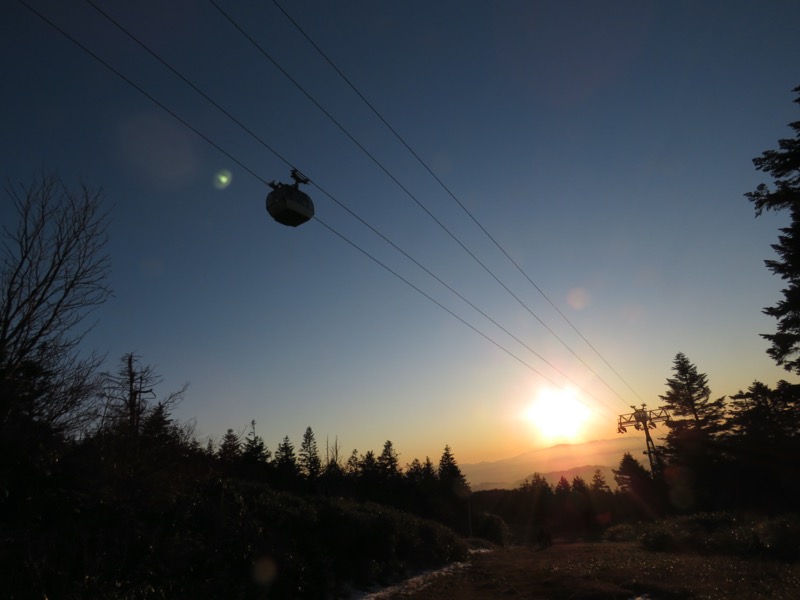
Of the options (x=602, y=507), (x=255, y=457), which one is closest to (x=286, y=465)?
(x=255, y=457)

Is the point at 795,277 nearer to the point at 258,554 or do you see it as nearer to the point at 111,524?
the point at 258,554

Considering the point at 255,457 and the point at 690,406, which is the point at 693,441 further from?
the point at 255,457

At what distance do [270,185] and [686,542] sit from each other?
89.9 feet

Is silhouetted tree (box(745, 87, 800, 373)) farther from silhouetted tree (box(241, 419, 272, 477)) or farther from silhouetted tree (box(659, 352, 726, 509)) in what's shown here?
silhouetted tree (box(241, 419, 272, 477))

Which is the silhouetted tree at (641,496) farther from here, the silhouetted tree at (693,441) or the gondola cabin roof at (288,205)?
the gondola cabin roof at (288,205)

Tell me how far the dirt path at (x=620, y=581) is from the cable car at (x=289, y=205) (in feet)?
38.4

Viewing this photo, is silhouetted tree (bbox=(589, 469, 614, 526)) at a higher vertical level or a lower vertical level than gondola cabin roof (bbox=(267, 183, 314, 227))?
lower

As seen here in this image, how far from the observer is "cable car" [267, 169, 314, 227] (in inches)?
329

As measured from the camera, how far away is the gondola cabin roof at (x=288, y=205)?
8.35 metres

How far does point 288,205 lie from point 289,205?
2cm

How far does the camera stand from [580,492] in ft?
242

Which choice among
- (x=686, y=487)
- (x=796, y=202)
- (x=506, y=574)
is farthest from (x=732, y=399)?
(x=506, y=574)

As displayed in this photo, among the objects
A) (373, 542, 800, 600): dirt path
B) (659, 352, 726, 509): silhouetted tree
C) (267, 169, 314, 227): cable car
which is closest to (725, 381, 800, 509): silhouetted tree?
(659, 352, 726, 509): silhouetted tree

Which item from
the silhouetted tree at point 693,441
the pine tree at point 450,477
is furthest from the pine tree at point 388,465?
the silhouetted tree at point 693,441
